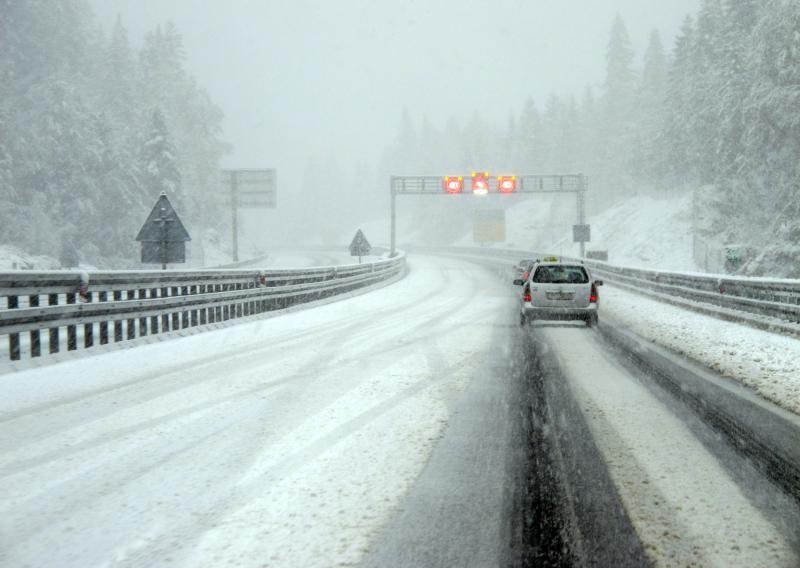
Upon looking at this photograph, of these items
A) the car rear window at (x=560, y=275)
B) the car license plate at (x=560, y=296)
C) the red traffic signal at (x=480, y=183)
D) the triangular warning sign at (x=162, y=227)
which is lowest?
the car license plate at (x=560, y=296)

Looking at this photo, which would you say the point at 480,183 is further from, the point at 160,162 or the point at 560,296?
the point at 560,296

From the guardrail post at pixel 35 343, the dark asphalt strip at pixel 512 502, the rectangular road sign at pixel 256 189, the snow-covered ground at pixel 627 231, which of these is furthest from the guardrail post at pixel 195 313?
the rectangular road sign at pixel 256 189

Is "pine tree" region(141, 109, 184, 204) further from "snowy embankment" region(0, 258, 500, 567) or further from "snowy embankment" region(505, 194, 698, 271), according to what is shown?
"snowy embankment" region(0, 258, 500, 567)

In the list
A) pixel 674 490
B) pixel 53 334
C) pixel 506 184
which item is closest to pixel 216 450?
pixel 674 490

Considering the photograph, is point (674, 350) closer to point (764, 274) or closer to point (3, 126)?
point (764, 274)

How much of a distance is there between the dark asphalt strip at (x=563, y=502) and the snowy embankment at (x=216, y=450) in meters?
0.70

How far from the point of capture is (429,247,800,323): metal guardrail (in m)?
13.2

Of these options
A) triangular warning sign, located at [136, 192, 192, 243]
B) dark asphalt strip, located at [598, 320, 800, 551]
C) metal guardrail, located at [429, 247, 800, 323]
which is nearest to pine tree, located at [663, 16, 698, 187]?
metal guardrail, located at [429, 247, 800, 323]

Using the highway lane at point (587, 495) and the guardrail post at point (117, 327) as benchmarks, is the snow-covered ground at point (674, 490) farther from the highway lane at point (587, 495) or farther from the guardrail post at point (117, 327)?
the guardrail post at point (117, 327)

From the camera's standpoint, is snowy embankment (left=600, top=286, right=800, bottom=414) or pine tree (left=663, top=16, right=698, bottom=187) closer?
snowy embankment (left=600, top=286, right=800, bottom=414)

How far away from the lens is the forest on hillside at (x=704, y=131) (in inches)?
1224

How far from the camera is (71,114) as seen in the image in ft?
135

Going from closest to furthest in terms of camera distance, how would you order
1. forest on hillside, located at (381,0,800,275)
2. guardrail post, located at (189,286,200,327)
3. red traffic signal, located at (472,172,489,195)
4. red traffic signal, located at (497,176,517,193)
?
guardrail post, located at (189,286,200,327)
forest on hillside, located at (381,0,800,275)
red traffic signal, located at (472,172,489,195)
red traffic signal, located at (497,176,517,193)

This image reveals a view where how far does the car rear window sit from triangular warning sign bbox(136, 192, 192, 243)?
7.27 metres
